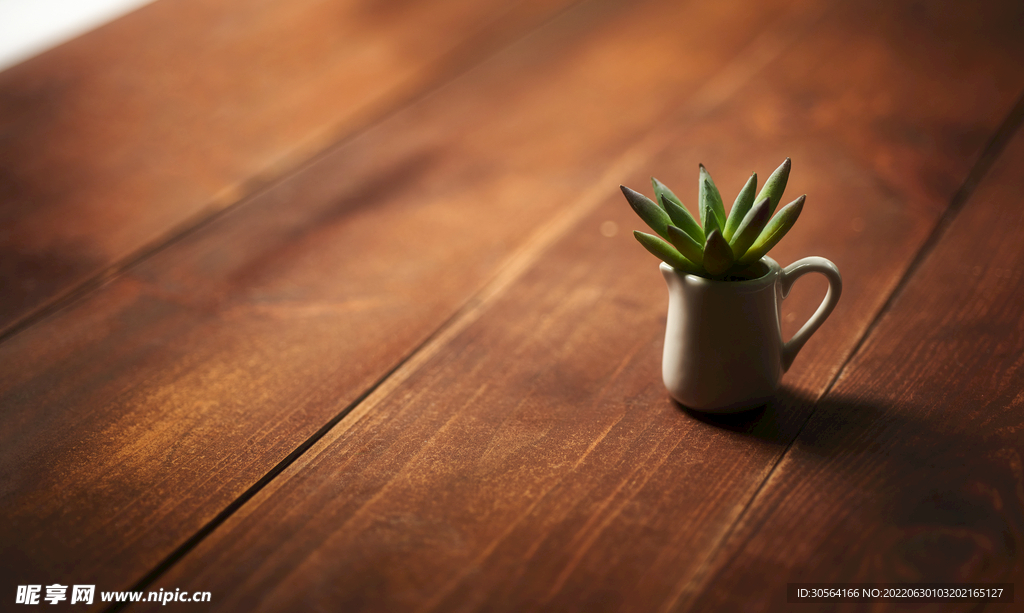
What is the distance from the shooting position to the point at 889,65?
1.29 metres

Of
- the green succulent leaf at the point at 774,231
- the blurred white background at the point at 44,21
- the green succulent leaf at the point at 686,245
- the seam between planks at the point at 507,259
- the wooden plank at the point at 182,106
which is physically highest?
the blurred white background at the point at 44,21

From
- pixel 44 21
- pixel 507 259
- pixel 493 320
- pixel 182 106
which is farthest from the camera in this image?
pixel 44 21

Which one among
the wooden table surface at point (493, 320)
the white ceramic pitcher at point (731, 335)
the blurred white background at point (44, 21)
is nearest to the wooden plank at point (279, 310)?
the wooden table surface at point (493, 320)

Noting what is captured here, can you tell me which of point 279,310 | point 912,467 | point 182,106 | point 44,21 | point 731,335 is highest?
point 44,21

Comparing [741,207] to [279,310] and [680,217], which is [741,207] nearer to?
[680,217]

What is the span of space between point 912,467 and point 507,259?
478mm

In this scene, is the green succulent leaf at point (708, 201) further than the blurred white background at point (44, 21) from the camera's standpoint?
No

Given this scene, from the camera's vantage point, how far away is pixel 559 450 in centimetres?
64

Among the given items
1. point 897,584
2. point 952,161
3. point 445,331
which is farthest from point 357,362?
point 952,161

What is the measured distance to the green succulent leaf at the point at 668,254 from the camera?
0.61 m

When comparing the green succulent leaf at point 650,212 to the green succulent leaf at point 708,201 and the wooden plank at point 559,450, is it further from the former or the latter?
the wooden plank at point 559,450

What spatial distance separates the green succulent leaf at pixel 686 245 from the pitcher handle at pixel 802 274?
2.9 inches

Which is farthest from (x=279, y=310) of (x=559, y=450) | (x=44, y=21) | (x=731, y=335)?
(x=44, y=21)

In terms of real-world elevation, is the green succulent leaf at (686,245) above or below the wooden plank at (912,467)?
above
